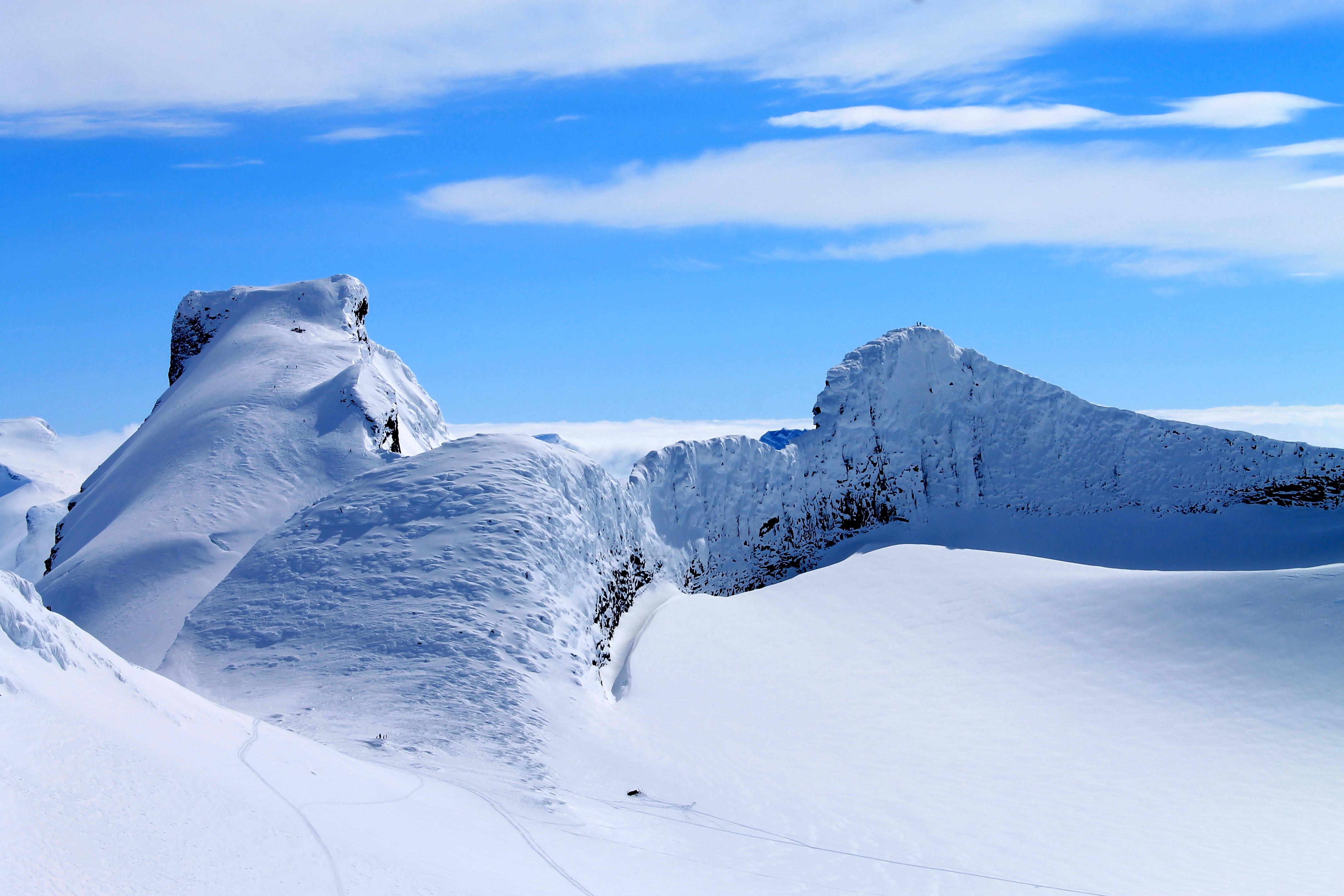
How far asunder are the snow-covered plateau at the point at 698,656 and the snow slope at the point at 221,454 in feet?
0.64

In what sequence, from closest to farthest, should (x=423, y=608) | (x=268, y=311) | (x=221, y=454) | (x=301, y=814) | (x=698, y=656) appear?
(x=301, y=814), (x=423, y=608), (x=698, y=656), (x=221, y=454), (x=268, y=311)

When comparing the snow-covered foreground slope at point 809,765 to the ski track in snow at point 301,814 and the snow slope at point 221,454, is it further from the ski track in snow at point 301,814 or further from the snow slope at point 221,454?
the snow slope at point 221,454

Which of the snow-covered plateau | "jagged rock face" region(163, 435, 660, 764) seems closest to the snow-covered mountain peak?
the snow-covered plateau

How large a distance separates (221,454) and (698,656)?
2176 cm

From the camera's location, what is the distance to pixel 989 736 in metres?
18.3

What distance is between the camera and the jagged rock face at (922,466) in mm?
33125

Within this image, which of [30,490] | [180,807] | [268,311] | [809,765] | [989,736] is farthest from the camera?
[30,490]

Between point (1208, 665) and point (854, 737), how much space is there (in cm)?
960

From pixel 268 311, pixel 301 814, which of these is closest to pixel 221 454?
pixel 268 311

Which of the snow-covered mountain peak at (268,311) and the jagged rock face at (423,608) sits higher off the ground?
the snow-covered mountain peak at (268,311)

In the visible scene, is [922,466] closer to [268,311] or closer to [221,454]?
[221,454]

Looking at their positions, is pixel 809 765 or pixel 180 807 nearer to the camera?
pixel 180 807

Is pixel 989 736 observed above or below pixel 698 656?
below

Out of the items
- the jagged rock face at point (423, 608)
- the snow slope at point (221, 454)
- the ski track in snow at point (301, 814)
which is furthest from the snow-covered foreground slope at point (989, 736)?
the snow slope at point (221, 454)
